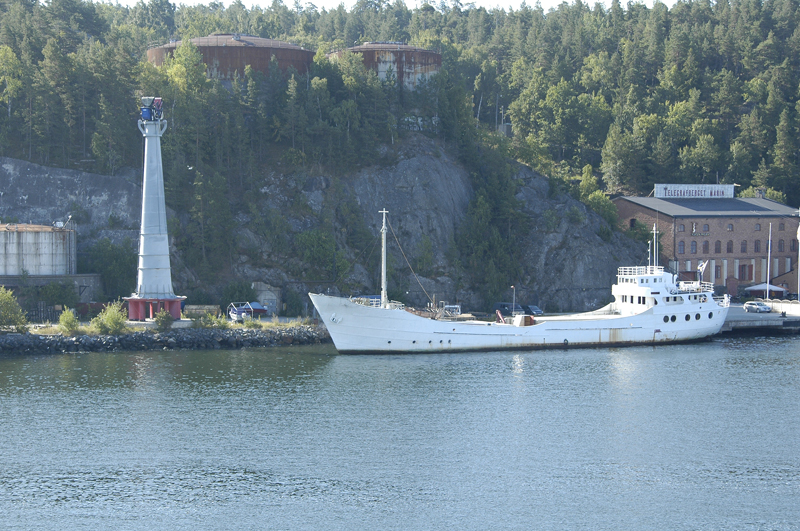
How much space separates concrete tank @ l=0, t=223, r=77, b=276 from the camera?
6369cm

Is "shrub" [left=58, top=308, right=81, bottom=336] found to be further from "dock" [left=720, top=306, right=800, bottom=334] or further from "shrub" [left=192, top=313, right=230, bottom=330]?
"dock" [left=720, top=306, right=800, bottom=334]

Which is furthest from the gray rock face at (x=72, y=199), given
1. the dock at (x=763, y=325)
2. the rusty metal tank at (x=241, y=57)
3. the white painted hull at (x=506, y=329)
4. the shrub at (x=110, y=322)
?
the dock at (x=763, y=325)

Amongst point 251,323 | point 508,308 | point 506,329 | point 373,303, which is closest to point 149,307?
point 251,323

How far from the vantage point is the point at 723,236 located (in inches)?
3214

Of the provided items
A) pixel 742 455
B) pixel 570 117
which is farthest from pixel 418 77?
pixel 742 455

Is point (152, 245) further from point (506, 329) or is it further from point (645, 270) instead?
point (645, 270)

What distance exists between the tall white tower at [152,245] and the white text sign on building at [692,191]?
157 ft

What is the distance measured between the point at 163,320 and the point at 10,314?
9535mm

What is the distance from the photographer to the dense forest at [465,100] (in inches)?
2928

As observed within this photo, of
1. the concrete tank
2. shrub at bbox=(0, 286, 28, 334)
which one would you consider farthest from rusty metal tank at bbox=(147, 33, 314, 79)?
shrub at bbox=(0, 286, 28, 334)

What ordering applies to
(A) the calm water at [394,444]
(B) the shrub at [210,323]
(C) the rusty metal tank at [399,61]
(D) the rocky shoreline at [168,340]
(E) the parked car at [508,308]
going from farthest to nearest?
(C) the rusty metal tank at [399,61], (E) the parked car at [508,308], (B) the shrub at [210,323], (D) the rocky shoreline at [168,340], (A) the calm water at [394,444]

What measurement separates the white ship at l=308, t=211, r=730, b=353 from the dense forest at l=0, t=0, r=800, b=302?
13.4 m

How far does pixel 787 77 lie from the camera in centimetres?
10519

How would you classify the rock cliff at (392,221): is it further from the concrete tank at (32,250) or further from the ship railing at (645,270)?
the ship railing at (645,270)
